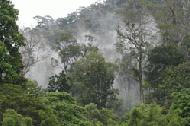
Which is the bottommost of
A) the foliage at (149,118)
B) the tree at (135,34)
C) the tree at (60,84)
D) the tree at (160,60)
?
the foliage at (149,118)

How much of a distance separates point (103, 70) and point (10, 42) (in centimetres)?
1601

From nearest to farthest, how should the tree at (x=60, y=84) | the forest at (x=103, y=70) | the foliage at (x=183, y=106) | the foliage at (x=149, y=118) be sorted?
the foliage at (x=149, y=118) → the forest at (x=103, y=70) → the foliage at (x=183, y=106) → the tree at (x=60, y=84)

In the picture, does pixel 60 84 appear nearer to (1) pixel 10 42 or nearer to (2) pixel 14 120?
(1) pixel 10 42

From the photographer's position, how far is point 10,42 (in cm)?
2238

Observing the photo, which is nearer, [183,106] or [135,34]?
[183,106]

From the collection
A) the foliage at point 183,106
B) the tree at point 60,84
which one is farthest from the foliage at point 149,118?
the tree at point 60,84

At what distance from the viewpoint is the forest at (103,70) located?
17656mm

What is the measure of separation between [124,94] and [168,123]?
120 feet

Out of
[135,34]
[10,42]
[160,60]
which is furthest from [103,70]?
[10,42]

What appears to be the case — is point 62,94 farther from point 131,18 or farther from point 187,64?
point 131,18

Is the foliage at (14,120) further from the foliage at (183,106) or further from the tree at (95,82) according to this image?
the tree at (95,82)

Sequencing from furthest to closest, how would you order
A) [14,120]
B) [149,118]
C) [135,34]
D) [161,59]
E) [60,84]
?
[60,84] → [135,34] → [161,59] → [149,118] → [14,120]

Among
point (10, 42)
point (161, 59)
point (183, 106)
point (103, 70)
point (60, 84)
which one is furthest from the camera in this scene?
point (60, 84)

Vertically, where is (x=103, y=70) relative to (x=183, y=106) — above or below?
above
